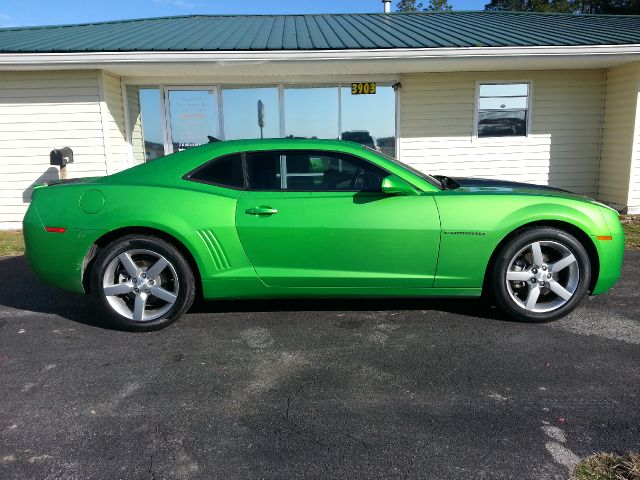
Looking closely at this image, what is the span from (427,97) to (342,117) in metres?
1.72

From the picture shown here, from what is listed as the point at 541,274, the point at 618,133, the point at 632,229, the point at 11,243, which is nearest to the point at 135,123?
the point at 11,243

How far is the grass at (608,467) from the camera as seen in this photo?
2.09 meters

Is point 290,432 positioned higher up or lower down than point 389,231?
lower down

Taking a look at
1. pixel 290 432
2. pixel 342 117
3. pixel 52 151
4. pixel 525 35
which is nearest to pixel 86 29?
pixel 52 151

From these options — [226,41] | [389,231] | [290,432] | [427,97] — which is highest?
[226,41]

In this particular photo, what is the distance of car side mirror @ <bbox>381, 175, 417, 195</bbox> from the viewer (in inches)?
143

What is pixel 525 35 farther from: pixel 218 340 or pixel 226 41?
pixel 218 340

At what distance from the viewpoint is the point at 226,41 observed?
863cm

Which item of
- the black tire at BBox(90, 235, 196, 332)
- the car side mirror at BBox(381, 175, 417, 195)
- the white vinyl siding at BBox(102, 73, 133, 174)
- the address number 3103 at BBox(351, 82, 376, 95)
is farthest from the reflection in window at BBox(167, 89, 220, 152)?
the car side mirror at BBox(381, 175, 417, 195)

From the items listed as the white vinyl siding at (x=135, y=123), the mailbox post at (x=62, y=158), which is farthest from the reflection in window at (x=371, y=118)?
the mailbox post at (x=62, y=158)

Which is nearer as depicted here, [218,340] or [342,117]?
[218,340]

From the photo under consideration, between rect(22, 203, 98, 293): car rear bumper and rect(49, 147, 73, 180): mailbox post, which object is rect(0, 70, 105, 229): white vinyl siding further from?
rect(22, 203, 98, 293): car rear bumper

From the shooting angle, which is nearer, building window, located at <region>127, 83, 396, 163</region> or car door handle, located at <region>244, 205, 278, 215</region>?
car door handle, located at <region>244, 205, 278, 215</region>

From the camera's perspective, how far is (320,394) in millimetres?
2844
